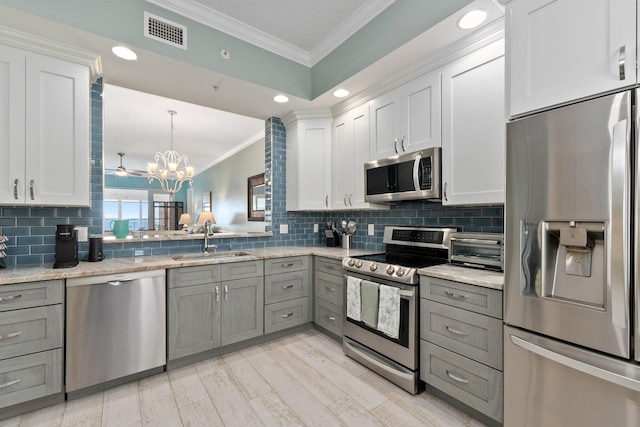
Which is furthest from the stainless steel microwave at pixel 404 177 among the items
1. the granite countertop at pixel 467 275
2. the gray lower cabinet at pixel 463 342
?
the gray lower cabinet at pixel 463 342

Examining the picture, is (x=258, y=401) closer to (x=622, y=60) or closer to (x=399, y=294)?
(x=399, y=294)

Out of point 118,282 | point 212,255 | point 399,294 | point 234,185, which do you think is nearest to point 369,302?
point 399,294

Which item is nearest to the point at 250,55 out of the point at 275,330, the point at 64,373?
the point at 275,330

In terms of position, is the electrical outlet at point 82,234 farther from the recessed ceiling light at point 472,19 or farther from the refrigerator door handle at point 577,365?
the recessed ceiling light at point 472,19

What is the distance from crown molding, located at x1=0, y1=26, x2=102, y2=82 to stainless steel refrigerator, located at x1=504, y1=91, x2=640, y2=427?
2.86m

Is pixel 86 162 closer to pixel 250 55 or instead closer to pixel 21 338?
pixel 21 338

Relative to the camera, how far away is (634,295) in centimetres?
111

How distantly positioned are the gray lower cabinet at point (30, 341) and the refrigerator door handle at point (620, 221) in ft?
9.69

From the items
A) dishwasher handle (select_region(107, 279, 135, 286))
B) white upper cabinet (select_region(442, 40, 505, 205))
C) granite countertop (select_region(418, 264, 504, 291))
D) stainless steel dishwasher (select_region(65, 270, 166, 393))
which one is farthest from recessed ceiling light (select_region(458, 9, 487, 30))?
dishwasher handle (select_region(107, 279, 135, 286))

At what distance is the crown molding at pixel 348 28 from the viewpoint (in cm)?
230

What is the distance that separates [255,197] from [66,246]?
356 cm

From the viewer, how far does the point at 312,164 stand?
3.40 m

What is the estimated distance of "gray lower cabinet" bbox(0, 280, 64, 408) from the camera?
1.73 metres

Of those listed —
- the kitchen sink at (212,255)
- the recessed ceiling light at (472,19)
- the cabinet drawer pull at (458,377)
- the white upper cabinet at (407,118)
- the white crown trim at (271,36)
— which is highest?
the white crown trim at (271,36)
